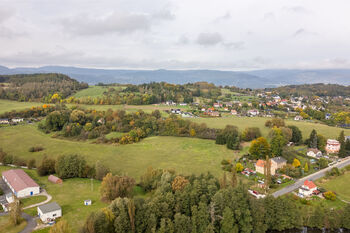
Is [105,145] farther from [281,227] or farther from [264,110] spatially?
[264,110]

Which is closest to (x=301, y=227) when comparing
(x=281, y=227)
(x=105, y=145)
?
(x=281, y=227)

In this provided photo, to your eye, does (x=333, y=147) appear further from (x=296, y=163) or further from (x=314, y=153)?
(x=296, y=163)

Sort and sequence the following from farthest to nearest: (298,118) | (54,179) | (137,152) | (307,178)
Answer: (298,118), (137,152), (307,178), (54,179)

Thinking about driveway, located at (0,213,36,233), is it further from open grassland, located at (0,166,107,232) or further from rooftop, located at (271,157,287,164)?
rooftop, located at (271,157,287,164)

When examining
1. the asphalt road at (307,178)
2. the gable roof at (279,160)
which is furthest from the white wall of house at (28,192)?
the gable roof at (279,160)

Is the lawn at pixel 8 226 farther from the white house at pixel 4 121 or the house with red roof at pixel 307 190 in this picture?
the white house at pixel 4 121

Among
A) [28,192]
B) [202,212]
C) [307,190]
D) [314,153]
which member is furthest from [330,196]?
[28,192]
